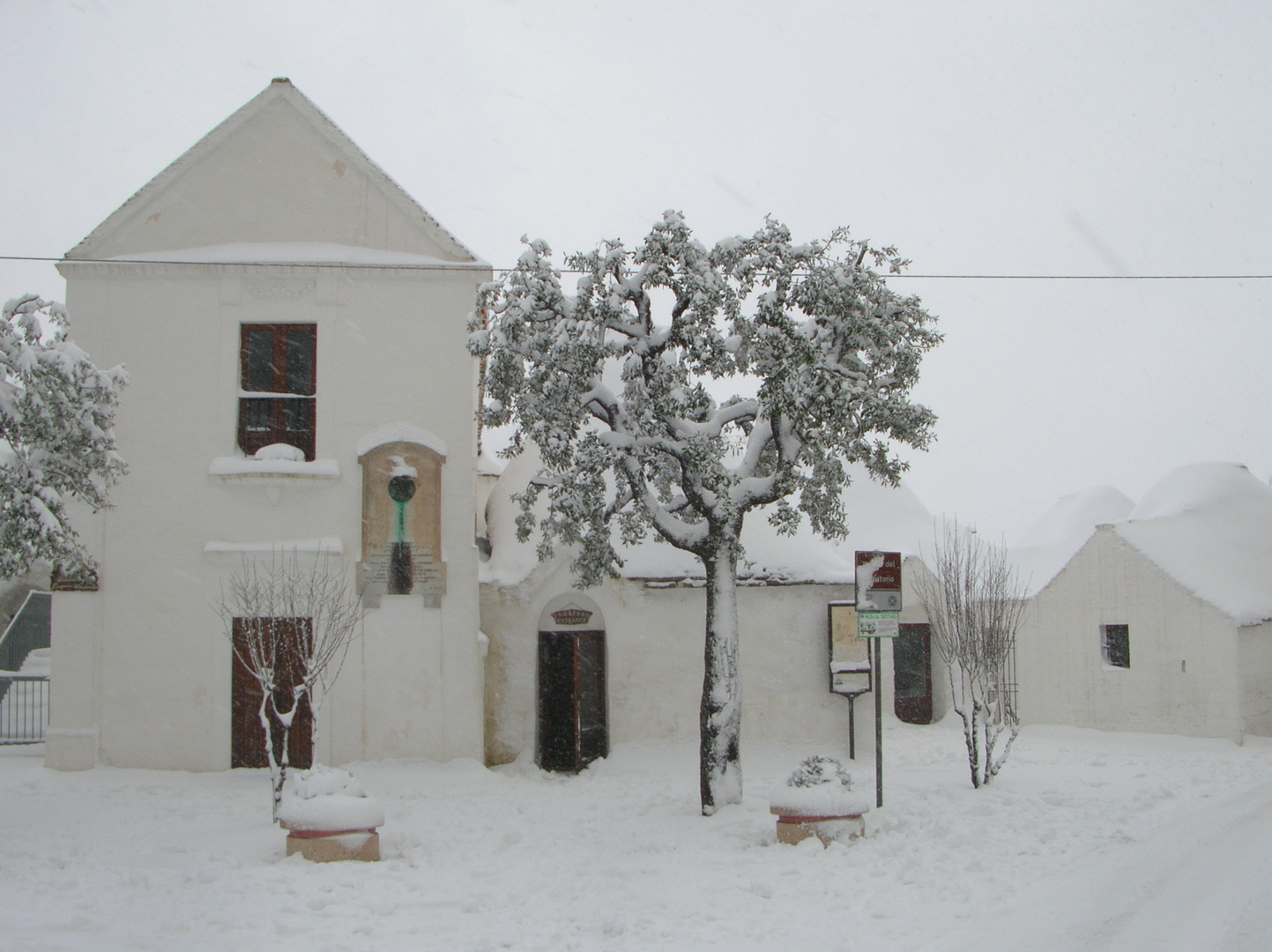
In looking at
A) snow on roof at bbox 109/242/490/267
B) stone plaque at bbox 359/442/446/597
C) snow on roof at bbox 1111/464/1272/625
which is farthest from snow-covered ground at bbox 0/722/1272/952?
snow on roof at bbox 1111/464/1272/625

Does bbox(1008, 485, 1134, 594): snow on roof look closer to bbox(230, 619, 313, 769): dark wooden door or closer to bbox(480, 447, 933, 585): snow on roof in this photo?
bbox(480, 447, 933, 585): snow on roof

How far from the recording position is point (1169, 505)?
26141 mm

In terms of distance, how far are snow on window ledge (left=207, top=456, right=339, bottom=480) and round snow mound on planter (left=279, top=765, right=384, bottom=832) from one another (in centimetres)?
615

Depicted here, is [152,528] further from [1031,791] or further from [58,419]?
[1031,791]

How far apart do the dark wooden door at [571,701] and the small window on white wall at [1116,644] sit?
13.2 meters

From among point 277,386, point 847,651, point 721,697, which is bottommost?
point 721,697

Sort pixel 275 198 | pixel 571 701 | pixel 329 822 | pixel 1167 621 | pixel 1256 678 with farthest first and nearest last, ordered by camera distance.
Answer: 1. pixel 1167 621
2. pixel 1256 678
3. pixel 571 701
4. pixel 275 198
5. pixel 329 822

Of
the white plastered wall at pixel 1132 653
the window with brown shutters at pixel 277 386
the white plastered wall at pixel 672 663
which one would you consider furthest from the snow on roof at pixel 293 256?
the white plastered wall at pixel 1132 653

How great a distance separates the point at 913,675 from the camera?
91.3 ft

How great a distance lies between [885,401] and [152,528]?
33.6 ft

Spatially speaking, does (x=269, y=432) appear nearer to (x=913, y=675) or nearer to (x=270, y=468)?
(x=270, y=468)

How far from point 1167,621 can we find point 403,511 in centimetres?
1649

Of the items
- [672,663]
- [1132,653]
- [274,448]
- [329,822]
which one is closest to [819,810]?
[329,822]

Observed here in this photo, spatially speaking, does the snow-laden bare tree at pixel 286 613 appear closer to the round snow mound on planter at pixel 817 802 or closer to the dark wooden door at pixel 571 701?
the dark wooden door at pixel 571 701
